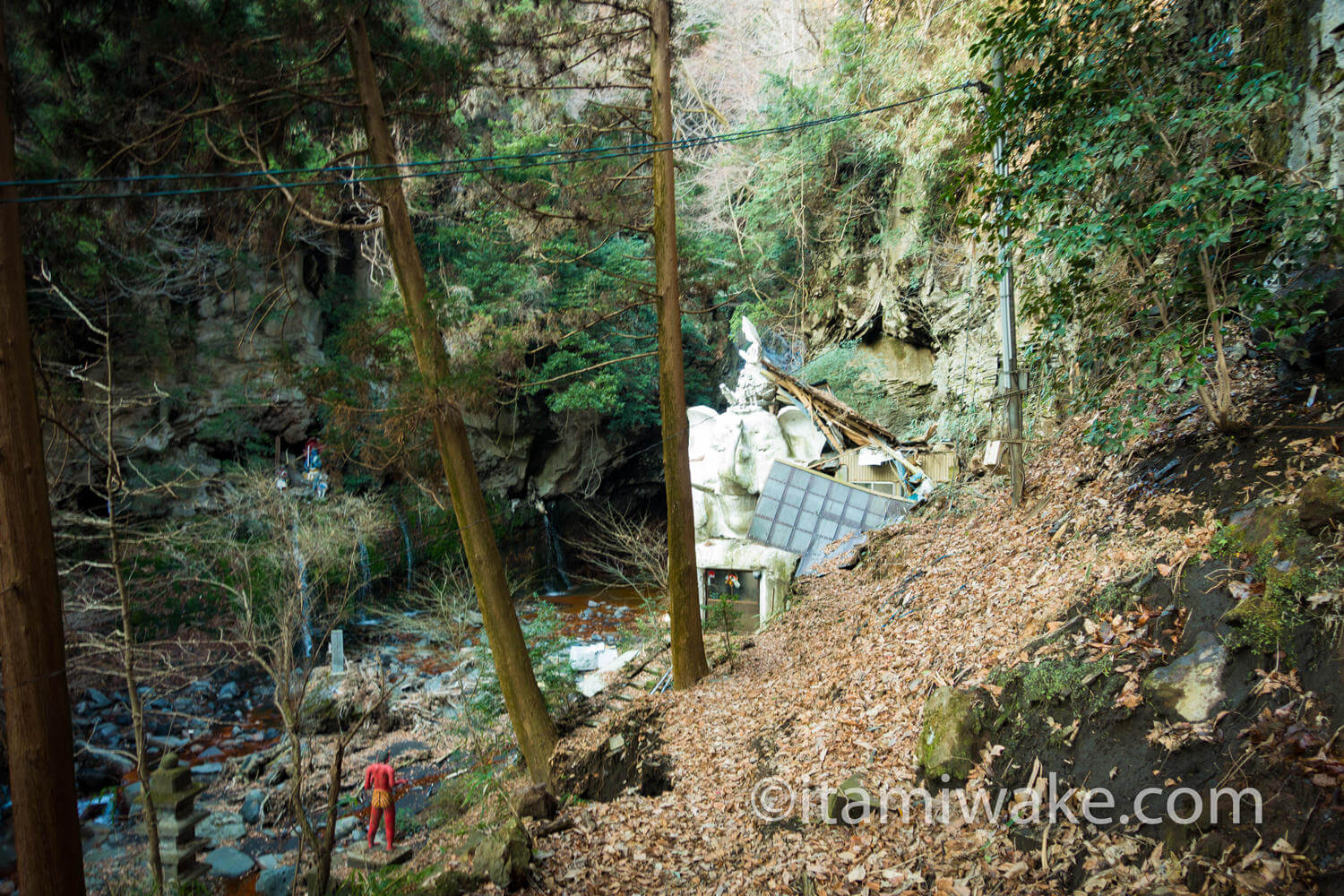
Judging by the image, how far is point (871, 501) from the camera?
13.7 meters

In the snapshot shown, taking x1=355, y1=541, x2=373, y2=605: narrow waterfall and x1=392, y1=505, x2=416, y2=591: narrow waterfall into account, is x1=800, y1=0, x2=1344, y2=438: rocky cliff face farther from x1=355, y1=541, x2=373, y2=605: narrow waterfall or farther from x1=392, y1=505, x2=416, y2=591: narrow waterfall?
x1=392, y1=505, x2=416, y2=591: narrow waterfall

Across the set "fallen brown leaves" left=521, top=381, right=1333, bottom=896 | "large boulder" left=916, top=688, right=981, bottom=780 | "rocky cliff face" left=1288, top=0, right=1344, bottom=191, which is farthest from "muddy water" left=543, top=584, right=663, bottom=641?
"rocky cliff face" left=1288, top=0, right=1344, bottom=191

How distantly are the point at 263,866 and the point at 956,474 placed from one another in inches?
493

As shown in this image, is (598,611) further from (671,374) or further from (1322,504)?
(1322,504)

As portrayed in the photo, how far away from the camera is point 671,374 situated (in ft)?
Answer: 28.3

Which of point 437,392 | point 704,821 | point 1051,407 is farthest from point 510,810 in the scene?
point 1051,407

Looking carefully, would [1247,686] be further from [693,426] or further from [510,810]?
[693,426]

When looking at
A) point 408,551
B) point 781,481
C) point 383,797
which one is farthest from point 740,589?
point 408,551

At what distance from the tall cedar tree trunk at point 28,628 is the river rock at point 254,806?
779 centimetres

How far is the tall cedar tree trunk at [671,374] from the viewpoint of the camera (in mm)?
8438

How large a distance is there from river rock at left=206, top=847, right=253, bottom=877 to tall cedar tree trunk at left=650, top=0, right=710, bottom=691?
262 inches

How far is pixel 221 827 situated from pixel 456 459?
7.82 meters

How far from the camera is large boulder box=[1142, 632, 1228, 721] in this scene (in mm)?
3699

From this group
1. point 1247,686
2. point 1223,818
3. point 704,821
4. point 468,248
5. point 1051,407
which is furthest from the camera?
point 468,248
